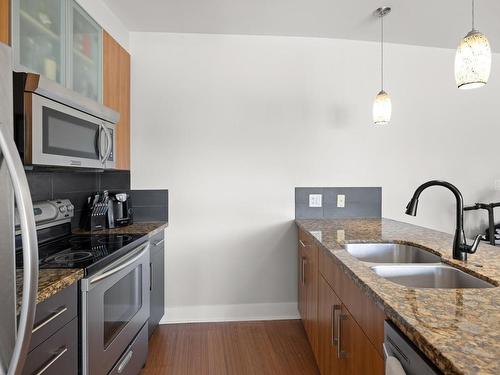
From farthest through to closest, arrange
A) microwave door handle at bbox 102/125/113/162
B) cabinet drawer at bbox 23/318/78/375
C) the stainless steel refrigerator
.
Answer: microwave door handle at bbox 102/125/113/162
cabinet drawer at bbox 23/318/78/375
the stainless steel refrigerator

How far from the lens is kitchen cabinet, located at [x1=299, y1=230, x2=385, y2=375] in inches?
37.3

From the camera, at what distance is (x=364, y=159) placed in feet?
8.40

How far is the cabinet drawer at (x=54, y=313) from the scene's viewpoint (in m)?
0.92

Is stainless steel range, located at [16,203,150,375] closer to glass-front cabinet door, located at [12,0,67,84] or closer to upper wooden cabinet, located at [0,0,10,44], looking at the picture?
glass-front cabinet door, located at [12,0,67,84]

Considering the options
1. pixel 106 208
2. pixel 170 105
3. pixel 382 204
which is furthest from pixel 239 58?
pixel 382 204

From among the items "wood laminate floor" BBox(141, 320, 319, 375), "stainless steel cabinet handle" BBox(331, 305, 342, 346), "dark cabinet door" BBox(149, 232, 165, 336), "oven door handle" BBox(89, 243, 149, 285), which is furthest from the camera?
"dark cabinet door" BBox(149, 232, 165, 336)

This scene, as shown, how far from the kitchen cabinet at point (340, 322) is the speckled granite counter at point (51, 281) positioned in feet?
3.51

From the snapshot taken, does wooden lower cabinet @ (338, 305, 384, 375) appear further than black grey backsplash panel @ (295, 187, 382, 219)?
No

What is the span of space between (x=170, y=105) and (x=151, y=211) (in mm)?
905

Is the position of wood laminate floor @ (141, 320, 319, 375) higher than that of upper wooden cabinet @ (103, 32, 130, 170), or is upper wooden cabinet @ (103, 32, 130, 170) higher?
upper wooden cabinet @ (103, 32, 130, 170)

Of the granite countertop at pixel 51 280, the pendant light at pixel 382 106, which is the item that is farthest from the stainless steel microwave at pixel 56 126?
the pendant light at pixel 382 106

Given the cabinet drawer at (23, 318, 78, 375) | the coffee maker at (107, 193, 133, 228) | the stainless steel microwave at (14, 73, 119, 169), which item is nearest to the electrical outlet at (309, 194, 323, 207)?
the coffee maker at (107, 193, 133, 228)

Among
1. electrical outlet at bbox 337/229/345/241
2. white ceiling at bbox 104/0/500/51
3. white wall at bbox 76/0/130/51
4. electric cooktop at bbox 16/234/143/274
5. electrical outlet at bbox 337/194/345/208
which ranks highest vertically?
white ceiling at bbox 104/0/500/51

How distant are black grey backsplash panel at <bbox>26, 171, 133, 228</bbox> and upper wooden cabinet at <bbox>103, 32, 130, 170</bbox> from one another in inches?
8.2
